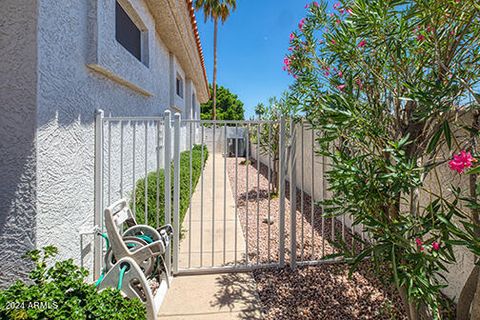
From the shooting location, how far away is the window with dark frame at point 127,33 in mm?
4759

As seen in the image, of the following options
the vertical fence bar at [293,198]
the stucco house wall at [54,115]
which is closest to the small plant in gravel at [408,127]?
the vertical fence bar at [293,198]

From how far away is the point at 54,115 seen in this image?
2711mm

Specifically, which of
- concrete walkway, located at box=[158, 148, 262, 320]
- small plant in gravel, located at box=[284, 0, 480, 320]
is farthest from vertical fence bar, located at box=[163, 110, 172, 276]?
small plant in gravel, located at box=[284, 0, 480, 320]

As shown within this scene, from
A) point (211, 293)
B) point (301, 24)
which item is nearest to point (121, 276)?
point (211, 293)

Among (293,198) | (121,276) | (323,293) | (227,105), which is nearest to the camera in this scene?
(121,276)

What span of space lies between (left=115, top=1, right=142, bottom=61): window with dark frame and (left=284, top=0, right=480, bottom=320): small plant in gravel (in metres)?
3.73

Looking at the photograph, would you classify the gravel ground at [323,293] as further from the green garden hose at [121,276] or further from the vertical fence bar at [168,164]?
the green garden hose at [121,276]

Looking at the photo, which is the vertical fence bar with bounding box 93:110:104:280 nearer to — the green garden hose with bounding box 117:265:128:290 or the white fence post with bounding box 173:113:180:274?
the white fence post with bounding box 173:113:180:274

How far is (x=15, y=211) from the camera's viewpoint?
2439 mm

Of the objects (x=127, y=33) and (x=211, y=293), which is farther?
(x=127, y=33)

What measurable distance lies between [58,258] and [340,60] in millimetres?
3716

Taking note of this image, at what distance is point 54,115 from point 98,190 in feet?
4.35

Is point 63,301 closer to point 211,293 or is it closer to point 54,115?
point 54,115

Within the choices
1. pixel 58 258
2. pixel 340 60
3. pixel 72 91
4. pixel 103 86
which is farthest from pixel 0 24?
pixel 340 60
